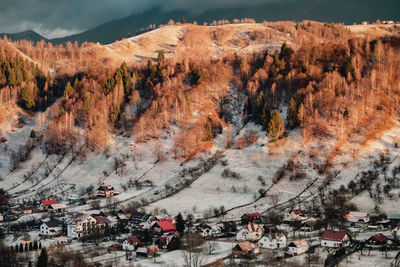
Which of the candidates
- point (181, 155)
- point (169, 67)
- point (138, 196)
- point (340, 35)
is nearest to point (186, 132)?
point (181, 155)

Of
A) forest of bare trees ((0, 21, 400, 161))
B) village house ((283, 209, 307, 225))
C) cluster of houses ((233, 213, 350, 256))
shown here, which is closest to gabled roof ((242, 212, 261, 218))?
village house ((283, 209, 307, 225))

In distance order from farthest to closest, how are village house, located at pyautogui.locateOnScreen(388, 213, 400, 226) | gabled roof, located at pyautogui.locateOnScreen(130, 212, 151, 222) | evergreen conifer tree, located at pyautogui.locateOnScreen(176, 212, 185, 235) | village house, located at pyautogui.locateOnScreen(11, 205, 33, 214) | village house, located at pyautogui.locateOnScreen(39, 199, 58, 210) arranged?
village house, located at pyautogui.locateOnScreen(39, 199, 58, 210) < village house, located at pyautogui.locateOnScreen(11, 205, 33, 214) < gabled roof, located at pyautogui.locateOnScreen(130, 212, 151, 222) < evergreen conifer tree, located at pyautogui.locateOnScreen(176, 212, 185, 235) < village house, located at pyautogui.locateOnScreen(388, 213, 400, 226)

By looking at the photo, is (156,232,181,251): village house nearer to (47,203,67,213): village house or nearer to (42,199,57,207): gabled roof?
(47,203,67,213): village house

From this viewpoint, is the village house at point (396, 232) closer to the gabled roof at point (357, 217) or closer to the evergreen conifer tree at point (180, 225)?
the gabled roof at point (357, 217)

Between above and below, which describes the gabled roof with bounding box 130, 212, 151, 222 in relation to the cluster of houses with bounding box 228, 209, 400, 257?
above

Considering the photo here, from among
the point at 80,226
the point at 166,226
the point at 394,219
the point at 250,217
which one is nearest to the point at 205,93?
the point at 250,217

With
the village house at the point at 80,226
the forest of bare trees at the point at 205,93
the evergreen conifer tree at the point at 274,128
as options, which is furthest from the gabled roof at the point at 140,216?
the evergreen conifer tree at the point at 274,128

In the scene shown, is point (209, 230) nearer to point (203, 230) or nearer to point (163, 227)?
point (203, 230)
